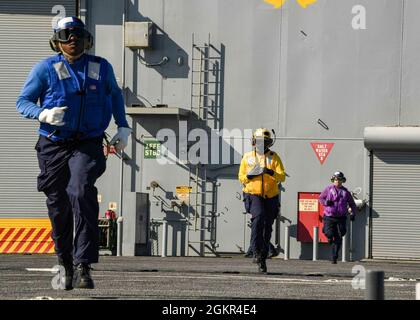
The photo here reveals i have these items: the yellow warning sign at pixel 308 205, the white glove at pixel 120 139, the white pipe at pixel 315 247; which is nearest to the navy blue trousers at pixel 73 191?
the white glove at pixel 120 139

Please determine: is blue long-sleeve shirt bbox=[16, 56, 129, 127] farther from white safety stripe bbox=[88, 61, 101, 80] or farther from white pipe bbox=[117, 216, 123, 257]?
white pipe bbox=[117, 216, 123, 257]

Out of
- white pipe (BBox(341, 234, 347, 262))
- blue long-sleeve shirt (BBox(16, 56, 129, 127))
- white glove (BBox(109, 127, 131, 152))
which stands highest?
blue long-sleeve shirt (BBox(16, 56, 129, 127))

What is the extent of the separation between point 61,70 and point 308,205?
16.6 m

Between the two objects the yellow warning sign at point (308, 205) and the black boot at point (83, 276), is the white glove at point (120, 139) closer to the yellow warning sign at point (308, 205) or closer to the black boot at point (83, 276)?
the black boot at point (83, 276)

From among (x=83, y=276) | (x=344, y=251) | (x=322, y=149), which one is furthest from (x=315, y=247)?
(x=83, y=276)

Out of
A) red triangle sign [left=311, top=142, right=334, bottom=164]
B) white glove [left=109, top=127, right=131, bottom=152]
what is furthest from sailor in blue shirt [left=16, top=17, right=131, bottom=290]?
red triangle sign [left=311, top=142, right=334, bottom=164]

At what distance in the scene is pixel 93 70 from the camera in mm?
9914

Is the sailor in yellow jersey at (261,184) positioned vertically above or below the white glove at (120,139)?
below

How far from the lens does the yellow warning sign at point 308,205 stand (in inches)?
1021

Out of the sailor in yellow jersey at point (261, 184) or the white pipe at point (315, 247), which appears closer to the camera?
the sailor in yellow jersey at point (261, 184)

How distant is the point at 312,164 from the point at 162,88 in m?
3.69

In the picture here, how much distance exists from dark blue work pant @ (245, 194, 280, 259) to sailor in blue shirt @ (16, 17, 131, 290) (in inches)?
217

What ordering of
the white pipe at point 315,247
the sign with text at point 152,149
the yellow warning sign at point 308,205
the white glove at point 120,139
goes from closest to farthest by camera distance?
1. the white glove at point 120,139
2. the white pipe at point 315,247
3. the yellow warning sign at point 308,205
4. the sign with text at point 152,149

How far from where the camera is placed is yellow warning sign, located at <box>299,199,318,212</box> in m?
25.9
